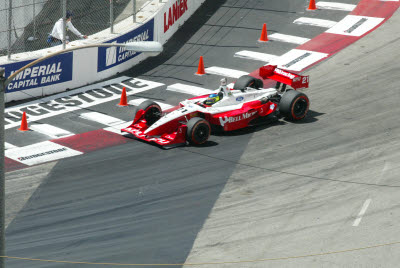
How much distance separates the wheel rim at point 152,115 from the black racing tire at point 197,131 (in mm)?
1494

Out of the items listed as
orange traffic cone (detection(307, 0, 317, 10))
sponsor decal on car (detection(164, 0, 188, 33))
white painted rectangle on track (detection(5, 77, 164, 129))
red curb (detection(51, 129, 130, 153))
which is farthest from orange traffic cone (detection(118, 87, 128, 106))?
orange traffic cone (detection(307, 0, 317, 10))

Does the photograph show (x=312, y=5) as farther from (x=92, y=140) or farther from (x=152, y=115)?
(x=92, y=140)

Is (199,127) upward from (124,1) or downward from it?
downward

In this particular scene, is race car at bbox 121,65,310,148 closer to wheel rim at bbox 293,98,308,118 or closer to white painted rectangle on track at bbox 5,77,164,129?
wheel rim at bbox 293,98,308,118

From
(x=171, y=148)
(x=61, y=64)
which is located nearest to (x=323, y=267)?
(x=171, y=148)

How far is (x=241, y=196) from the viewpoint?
18172 mm

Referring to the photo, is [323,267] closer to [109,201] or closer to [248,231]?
[248,231]

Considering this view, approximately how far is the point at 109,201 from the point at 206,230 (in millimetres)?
2471

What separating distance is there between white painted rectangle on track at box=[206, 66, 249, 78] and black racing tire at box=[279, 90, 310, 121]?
4129 mm

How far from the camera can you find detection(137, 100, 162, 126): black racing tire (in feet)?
70.8

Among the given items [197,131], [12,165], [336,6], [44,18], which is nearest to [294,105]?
[197,131]

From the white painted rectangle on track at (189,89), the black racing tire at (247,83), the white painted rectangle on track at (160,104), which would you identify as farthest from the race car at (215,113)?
the white painted rectangle on track at (189,89)

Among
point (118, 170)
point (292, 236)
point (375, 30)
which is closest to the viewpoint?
point (292, 236)

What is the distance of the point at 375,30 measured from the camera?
2909 centimetres
